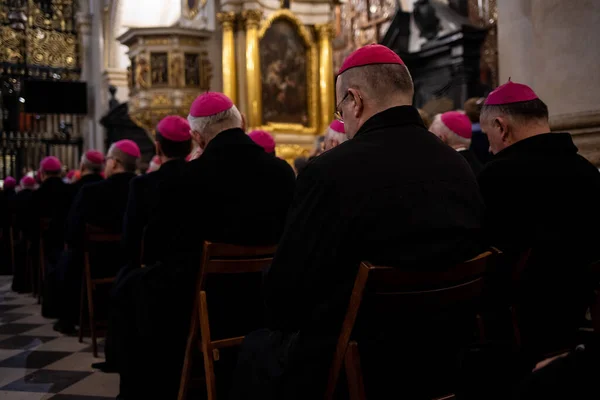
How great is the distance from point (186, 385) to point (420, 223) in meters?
1.86

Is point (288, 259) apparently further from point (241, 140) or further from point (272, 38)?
point (272, 38)

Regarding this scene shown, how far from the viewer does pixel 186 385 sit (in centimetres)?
344

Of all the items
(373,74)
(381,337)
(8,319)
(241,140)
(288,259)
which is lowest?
(8,319)

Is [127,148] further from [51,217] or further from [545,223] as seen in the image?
[545,223]

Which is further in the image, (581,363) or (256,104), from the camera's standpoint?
(256,104)

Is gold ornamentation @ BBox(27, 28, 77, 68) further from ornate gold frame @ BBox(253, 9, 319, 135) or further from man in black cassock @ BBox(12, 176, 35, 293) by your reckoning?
man in black cassock @ BBox(12, 176, 35, 293)

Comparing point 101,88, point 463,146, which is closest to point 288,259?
point 463,146

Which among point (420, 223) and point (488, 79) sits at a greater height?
point (488, 79)

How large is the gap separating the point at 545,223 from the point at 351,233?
1.14 metres

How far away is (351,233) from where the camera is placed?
6.79 ft

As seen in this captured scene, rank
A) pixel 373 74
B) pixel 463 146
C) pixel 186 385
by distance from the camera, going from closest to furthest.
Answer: pixel 373 74 → pixel 186 385 → pixel 463 146

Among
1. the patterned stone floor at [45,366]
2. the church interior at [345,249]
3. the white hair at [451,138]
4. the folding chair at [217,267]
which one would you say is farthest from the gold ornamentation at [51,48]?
the folding chair at [217,267]

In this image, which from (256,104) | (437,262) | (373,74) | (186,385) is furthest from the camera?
(256,104)

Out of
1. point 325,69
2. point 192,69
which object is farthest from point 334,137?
point 325,69
